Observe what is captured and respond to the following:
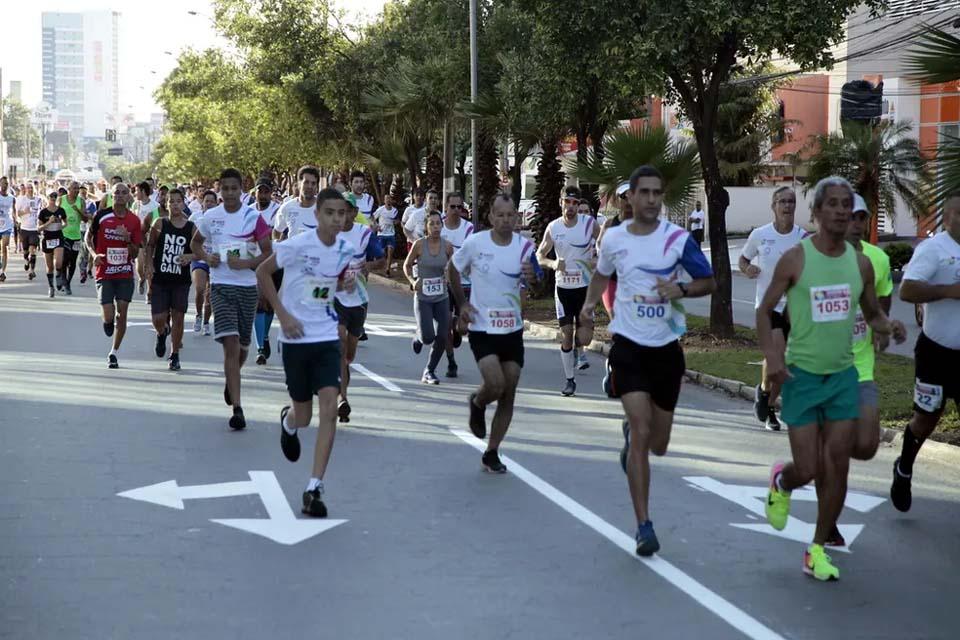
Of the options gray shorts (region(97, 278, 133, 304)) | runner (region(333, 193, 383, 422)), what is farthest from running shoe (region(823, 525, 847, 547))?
gray shorts (region(97, 278, 133, 304))

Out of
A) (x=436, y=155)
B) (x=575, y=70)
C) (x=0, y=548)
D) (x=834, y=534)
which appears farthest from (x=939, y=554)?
(x=436, y=155)

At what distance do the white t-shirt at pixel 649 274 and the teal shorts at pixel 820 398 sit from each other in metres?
0.84

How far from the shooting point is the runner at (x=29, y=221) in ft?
100

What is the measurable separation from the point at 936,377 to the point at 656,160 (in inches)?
458

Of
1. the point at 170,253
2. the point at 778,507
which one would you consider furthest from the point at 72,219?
the point at 778,507

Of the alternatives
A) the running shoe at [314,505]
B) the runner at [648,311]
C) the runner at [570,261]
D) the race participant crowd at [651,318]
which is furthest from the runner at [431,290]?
the runner at [648,311]

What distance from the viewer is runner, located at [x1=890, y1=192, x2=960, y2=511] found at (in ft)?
27.7

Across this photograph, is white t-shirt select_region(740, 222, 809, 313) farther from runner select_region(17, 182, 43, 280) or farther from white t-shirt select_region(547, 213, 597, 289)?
runner select_region(17, 182, 43, 280)

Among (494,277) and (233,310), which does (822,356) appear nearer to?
(494,277)

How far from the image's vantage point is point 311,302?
28.6 feet

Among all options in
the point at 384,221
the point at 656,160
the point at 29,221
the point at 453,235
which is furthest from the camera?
the point at 384,221

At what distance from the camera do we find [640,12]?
18.4 metres

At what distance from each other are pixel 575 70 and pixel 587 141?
216 inches

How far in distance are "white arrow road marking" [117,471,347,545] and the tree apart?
9.99 meters
